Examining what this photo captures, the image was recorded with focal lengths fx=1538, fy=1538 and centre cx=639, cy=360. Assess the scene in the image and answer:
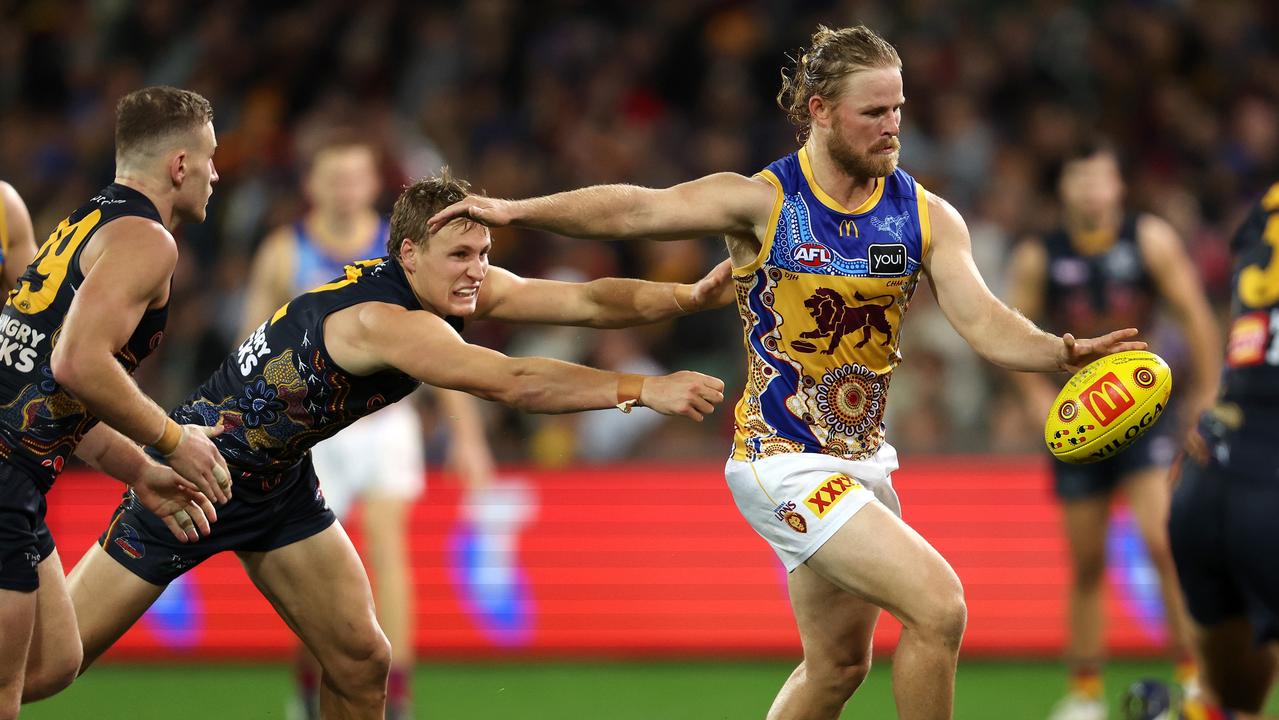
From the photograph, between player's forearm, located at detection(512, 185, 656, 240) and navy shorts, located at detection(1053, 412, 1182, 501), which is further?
navy shorts, located at detection(1053, 412, 1182, 501)

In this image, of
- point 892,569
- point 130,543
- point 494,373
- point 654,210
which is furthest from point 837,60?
point 130,543

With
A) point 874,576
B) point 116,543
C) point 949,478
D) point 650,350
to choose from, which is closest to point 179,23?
point 650,350

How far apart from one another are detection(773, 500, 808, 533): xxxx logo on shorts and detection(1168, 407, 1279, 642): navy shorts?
140 cm

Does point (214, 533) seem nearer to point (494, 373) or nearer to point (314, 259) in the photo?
point (494, 373)

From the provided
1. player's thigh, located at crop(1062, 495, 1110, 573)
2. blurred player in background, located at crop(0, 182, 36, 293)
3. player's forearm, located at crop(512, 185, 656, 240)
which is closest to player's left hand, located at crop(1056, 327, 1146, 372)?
player's forearm, located at crop(512, 185, 656, 240)

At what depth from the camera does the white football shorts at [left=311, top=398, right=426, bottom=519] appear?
842cm

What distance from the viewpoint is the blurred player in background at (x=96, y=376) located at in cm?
493

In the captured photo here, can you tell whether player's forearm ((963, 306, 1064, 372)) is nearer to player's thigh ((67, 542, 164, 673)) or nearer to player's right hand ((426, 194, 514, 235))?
player's right hand ((426, 194, 514, 235))

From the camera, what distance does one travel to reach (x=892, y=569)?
5.09 metres

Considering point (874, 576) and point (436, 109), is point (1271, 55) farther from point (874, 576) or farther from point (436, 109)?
point (874, 576)

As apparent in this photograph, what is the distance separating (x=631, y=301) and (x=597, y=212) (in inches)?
29.4

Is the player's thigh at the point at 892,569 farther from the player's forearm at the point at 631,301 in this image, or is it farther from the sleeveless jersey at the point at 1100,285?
the sleeveless jersey at the point at 1100,285

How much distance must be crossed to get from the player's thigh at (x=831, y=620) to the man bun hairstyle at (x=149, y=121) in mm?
2689

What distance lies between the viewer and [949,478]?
10047 millimetres
